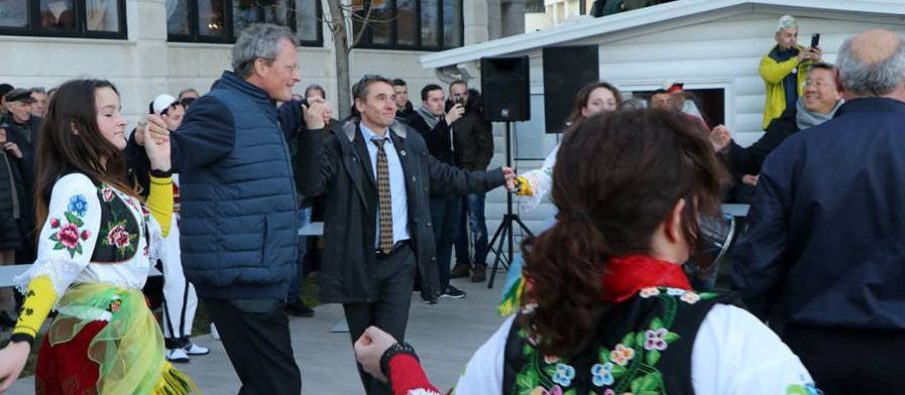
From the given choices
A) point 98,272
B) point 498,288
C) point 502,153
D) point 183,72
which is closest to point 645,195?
point 98,272

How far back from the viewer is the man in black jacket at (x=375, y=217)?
6.16 metres

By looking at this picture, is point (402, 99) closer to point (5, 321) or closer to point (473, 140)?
point (473, 140)

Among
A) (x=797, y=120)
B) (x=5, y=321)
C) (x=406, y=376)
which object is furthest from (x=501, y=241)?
(x=406, y=376)

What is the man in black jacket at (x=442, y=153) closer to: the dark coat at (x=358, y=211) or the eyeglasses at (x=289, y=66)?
the dark coat at (x=358, y=211)

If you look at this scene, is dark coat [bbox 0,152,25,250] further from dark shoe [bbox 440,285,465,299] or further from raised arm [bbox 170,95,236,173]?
raised arm [bbox 170,95,236,173]

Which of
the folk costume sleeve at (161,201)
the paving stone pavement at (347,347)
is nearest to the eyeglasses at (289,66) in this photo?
the folk costume sleeve at (161,201)

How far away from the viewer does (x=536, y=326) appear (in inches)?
83.7

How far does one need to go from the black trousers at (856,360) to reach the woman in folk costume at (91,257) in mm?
2353

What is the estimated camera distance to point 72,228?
13.9ft

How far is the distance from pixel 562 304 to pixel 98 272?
8.89ft

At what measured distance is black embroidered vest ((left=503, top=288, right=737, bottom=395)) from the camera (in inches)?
78.4

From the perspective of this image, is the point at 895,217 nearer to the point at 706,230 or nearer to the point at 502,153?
the point at 706,230

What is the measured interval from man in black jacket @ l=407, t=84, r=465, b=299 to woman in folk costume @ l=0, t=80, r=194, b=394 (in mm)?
6459

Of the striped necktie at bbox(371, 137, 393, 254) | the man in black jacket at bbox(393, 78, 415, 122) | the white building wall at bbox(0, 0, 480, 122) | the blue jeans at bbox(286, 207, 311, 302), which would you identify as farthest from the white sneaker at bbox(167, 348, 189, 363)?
the white building wall at bbox(0, 0, 480, 122)
